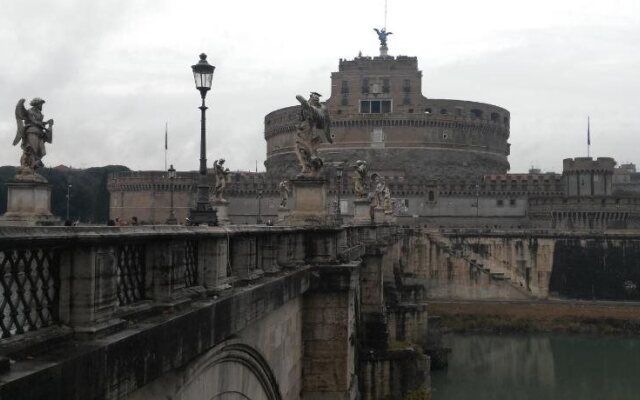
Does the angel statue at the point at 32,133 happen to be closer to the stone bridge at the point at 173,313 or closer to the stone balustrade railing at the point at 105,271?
the stone bridge at the point at 173,313

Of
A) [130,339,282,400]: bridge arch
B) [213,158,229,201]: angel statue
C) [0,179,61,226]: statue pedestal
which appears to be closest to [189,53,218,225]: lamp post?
[0,179,61,226]: statue pedestal

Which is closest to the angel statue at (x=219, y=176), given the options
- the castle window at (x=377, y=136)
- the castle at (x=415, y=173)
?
the castle at (x=415, y=173)

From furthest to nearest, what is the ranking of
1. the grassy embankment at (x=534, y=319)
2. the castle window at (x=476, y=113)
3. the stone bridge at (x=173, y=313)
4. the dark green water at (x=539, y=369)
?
1. the castle window at (x=476, y=113)
2. the grassy embankment at (x=534, y=319)
3. the dark green water at (x=539, y=369)
4. the stone bridge at (x=173, y=313)

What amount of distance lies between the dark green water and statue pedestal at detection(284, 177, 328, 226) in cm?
1810

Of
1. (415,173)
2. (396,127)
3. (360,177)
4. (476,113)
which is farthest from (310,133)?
(476,113)

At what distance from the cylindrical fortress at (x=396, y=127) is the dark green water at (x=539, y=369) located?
4128cm

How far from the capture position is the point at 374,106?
86.0m

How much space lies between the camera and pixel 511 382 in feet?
106

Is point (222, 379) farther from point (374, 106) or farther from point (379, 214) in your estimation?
point (374, 106)

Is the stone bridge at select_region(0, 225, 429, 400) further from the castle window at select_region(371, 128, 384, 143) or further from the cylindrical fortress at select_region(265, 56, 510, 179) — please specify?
the castle window at select_region(371, 128, 384, 143)

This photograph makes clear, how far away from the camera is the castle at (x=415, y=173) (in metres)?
73.9

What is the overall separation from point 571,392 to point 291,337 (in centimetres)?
2476

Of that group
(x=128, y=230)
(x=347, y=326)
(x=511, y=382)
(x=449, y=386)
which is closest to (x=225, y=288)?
(x=128, y=230)

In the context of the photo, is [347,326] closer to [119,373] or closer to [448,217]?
[119,373]
